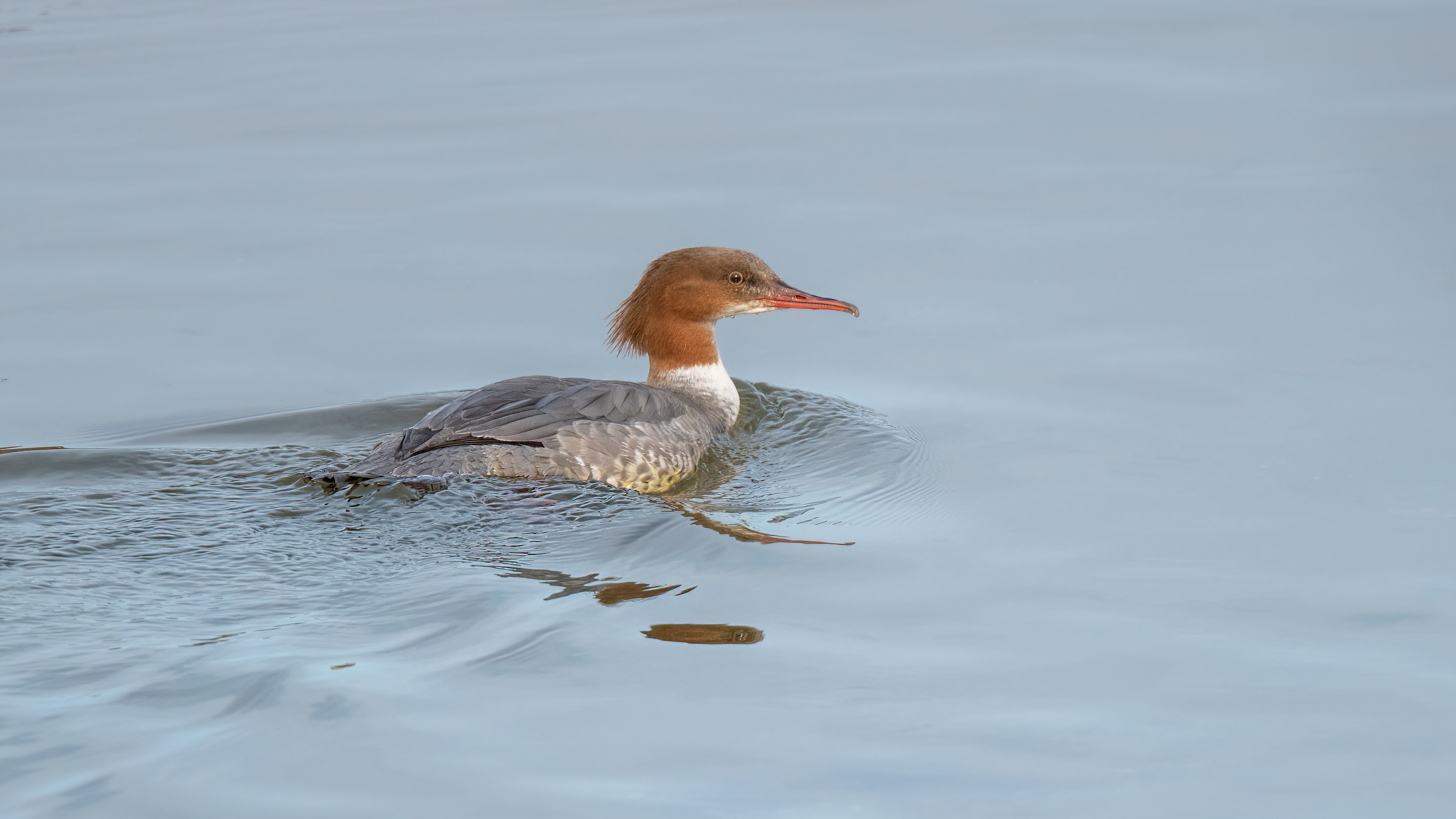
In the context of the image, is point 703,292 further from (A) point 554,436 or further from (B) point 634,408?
(A) point 554,436

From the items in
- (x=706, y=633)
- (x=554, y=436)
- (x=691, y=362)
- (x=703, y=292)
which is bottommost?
(x=706, y=633)

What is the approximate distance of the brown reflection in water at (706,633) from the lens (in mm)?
5316

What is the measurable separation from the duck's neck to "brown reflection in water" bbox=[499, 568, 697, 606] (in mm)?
2627

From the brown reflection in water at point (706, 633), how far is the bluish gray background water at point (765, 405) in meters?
0.05

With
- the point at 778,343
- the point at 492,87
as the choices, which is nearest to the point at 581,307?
the point at 778,343

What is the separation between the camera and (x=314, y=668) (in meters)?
4.97

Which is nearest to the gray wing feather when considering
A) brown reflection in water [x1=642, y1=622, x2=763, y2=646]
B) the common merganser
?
the common merganser

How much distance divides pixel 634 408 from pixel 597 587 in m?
1.98

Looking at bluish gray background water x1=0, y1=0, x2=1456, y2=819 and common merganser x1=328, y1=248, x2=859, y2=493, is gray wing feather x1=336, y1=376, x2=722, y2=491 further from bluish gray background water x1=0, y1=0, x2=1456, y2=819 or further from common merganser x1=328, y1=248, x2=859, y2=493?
bluish gray background water x1=0, y1=0, x2=1456, y2=819

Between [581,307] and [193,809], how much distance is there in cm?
534

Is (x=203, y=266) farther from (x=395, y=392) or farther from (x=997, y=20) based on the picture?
(x=997, y=20)

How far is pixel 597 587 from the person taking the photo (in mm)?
5840

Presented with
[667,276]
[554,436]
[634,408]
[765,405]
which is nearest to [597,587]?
[554,436]

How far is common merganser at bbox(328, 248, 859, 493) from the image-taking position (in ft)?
23.3
